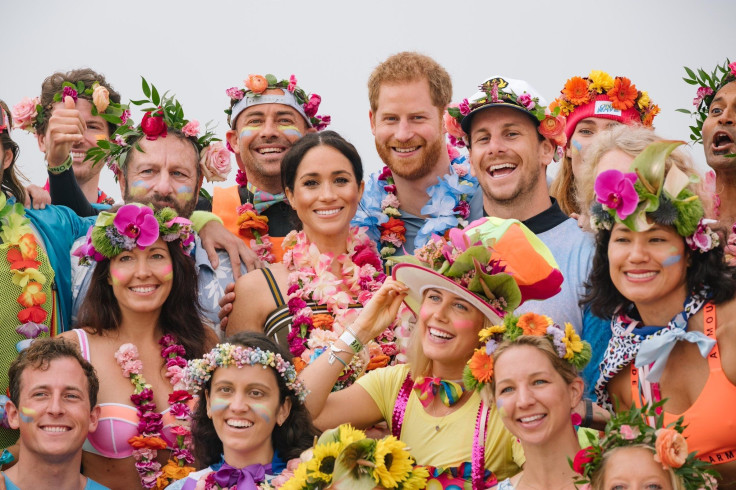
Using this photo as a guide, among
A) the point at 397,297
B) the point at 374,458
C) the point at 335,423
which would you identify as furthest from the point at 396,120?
the point at 374,458

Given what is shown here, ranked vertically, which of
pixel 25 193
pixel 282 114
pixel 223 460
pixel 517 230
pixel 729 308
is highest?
pixel 282 114

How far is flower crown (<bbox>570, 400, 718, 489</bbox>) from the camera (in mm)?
4414

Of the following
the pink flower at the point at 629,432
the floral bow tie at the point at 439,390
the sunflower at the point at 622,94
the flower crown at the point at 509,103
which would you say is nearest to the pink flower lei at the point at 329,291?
the floral bow tie at the point at 439,390

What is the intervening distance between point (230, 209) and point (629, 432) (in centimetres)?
387

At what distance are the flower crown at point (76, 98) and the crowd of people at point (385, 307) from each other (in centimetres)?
4

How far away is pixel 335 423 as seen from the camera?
18.0ft

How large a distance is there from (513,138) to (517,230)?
4.61 feet

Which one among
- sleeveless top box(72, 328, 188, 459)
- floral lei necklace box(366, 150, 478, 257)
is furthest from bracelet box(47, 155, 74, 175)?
floral lei necklace box(366, 150, 478, 257)

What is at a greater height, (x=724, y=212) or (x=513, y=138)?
(x=513, y=138)

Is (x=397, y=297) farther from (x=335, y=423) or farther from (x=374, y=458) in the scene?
(x=374, y=458)

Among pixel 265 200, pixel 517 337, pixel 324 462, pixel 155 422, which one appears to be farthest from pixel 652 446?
pixel 265 200

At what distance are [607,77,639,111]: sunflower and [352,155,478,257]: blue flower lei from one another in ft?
3.79

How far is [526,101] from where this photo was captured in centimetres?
650

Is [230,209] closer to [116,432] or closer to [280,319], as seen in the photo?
[280,319]
